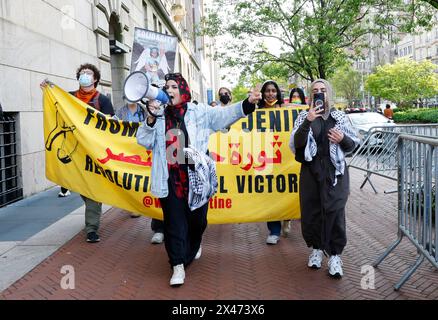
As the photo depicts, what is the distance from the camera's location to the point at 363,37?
2177 centimetres

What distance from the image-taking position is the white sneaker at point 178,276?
166 inches

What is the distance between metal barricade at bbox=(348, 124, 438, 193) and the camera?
8.87 m

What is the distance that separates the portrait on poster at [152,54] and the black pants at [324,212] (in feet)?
14.9

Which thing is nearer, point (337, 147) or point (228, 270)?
point (337, 147)

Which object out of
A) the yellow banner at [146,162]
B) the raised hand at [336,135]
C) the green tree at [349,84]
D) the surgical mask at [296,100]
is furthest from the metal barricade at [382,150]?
the green tree at [349,84]

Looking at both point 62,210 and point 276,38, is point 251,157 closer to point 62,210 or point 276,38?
point 62,210

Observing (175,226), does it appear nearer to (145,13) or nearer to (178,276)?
(178,276)

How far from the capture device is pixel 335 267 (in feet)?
14.3

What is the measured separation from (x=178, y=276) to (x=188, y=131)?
52.1 inches

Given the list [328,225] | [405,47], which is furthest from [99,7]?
[405,47]

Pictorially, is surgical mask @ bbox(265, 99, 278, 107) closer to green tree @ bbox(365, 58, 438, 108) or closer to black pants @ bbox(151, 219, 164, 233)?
black pants @ bbox(151, 219, 164, 233)

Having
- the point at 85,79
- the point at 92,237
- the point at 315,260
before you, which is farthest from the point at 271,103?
the point at 92,237

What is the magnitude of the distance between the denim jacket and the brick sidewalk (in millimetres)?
929

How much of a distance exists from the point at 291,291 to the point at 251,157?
6.67 ft
